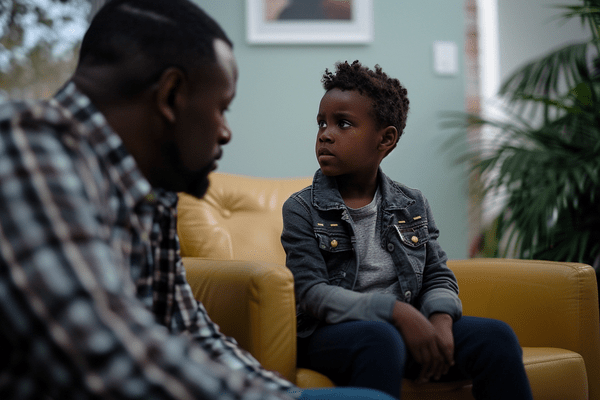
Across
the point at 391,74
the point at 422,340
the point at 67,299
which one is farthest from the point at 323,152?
the point at 391,74

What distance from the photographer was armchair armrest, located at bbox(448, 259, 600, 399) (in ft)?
4.33

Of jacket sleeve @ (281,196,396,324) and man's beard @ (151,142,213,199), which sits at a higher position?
man's beard @ (151,142,213,199)

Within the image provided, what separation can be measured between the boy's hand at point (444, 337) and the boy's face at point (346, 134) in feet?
1.33

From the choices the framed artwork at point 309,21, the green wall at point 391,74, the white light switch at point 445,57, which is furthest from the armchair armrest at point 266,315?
the white light switch at point 445,57

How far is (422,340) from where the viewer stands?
1.02 meters

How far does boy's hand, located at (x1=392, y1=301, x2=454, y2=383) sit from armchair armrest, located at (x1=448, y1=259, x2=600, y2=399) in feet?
1.47

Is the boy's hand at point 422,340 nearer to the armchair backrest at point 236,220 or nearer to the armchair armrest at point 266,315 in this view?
the armchair armrest at point 266,315

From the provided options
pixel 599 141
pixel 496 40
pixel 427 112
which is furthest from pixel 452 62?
pixel 496 40

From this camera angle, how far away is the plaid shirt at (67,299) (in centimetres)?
35

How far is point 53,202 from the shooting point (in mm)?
372

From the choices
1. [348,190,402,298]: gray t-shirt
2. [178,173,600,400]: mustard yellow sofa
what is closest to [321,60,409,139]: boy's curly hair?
[348,190,402,298]: gray t-shirt

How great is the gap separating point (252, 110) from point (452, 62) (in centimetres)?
93

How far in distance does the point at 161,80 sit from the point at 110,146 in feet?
0.30

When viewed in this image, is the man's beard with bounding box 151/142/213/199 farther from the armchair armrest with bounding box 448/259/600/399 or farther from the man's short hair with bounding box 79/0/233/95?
the armchair armrest with bounding box 448/259/600/399
